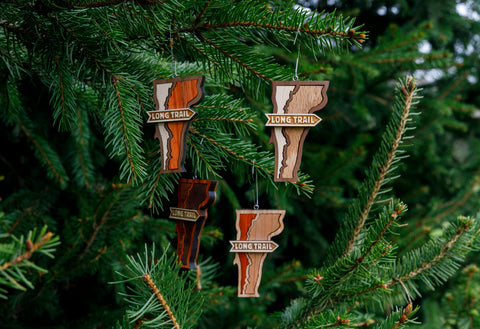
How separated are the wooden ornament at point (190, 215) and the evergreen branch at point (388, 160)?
1.06 feet

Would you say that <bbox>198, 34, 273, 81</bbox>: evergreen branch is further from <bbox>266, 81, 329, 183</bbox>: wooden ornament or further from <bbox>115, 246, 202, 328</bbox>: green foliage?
<bbox>115, 246, 202, 328</bbox>: green foliage

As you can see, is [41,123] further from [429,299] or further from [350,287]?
[429,299]

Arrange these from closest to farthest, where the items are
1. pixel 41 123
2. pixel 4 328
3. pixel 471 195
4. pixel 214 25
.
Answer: pixel 214 25, pixel 4 328, pixel 41 123, pixel 471 195

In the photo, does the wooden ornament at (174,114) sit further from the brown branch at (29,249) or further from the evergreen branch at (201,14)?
the brown branch at (29,249)

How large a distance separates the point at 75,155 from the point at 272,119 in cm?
91

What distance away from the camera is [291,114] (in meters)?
0.76

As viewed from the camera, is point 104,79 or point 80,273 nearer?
point 104,79

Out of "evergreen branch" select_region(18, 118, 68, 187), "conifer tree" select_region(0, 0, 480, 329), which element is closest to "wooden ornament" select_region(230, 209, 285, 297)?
"conifer tree" select_region(0, 0, 480, 329)

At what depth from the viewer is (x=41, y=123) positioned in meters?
1.39

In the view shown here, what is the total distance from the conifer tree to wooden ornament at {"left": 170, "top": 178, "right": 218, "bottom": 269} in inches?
1.5

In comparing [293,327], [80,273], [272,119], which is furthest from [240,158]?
[80,273]

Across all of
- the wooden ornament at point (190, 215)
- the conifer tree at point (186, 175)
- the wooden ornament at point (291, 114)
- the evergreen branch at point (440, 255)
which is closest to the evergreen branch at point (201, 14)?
the conifer tree at point (186, 175)

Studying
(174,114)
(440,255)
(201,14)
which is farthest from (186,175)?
(440,255)

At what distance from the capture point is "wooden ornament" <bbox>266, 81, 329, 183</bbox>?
75 centimetres
